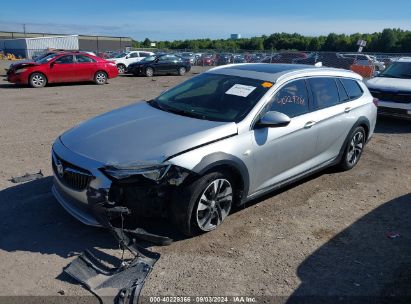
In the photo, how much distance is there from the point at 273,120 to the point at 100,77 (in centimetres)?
1547

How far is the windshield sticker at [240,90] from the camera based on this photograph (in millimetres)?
4676

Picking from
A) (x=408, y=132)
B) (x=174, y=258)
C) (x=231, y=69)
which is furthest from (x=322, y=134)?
(x=408, y=132)

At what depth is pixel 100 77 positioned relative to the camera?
18.4 meters

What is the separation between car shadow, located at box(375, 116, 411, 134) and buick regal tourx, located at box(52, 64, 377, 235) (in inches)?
167

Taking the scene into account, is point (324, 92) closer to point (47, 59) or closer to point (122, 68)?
point (47, 59)

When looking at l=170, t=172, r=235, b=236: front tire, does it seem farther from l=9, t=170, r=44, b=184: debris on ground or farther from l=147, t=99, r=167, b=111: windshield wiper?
l=9, t=170, r=44, b=184: debris on ground

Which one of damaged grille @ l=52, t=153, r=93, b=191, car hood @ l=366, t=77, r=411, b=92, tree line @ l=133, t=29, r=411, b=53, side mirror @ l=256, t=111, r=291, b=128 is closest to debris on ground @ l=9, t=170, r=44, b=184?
damaged grille @ l=52, t=153, r=93, b=191

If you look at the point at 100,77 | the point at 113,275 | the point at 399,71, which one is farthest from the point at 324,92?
the point at 100,77

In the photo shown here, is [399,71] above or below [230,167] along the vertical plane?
above

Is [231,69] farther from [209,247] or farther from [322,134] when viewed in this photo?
[209,247]

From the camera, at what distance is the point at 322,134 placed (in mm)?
5285

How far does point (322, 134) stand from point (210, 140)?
1.99m

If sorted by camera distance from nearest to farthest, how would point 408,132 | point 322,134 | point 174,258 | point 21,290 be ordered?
point 21,290, point 174,258, point 322,134, point 408,132

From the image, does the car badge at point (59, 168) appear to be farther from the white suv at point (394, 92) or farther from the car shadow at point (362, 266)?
the white suv at point (394, 92)
